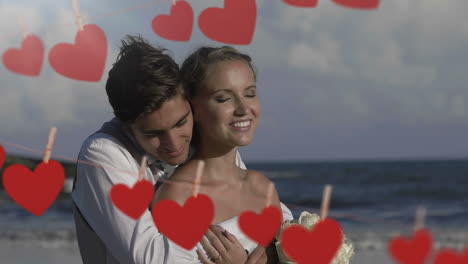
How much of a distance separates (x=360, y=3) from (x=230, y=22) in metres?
0.56

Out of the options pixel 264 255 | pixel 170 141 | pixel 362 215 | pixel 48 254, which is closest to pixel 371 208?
pixel 362 215

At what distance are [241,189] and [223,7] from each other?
33.9 inches

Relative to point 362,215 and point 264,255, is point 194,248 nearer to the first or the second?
point 264,255

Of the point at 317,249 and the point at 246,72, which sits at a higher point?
the point at 246,72

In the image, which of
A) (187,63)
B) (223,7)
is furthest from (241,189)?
(223,7)

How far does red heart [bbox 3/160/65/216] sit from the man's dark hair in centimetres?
35

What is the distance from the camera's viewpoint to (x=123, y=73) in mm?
2686

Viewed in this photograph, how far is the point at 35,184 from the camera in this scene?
257cm

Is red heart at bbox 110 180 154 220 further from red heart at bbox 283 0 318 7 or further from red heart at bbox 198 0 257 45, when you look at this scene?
red heart at bbox 283 0 318 7

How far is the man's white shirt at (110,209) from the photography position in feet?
7.92

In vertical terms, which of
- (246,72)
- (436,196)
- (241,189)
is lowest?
(241,189)

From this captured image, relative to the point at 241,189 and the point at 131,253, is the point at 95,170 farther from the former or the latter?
the point at 241,189

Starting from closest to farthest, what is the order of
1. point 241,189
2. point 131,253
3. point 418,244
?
point 418,244
point 131,253
point 241,189

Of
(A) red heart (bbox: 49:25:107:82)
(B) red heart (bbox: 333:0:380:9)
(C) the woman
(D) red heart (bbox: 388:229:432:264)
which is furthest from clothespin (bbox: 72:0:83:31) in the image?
(D) red heart (bbox: 388:229:432:264)
